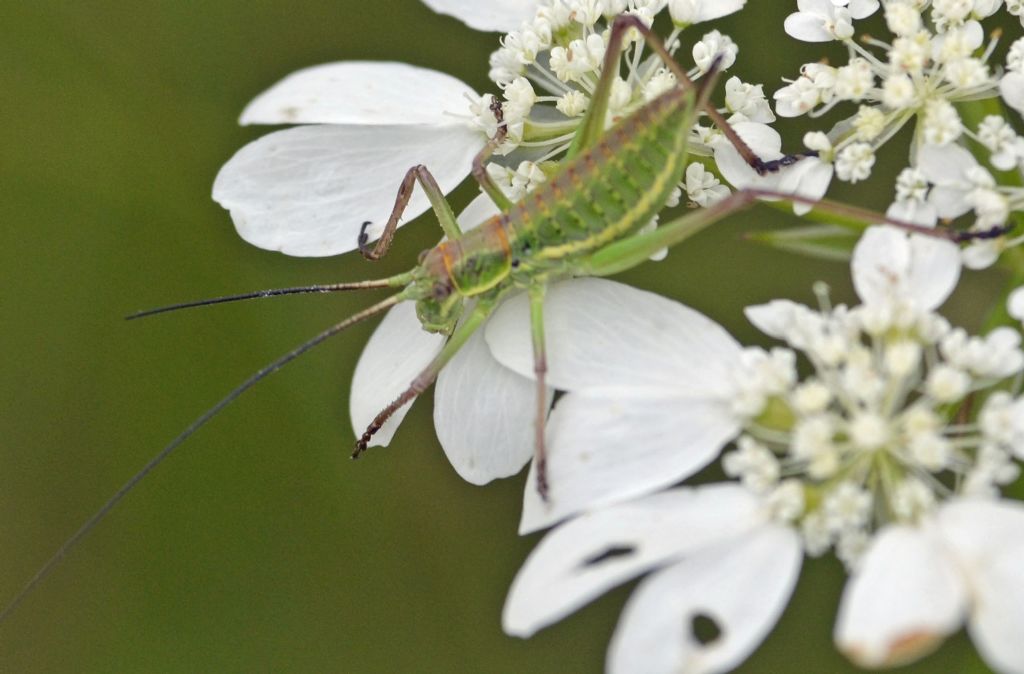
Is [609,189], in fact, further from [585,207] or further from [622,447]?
[622,447]

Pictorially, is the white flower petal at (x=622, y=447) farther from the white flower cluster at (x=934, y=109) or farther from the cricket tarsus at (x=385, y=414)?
the white flower cluster at (x=934, y=109)

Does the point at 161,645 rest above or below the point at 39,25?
below

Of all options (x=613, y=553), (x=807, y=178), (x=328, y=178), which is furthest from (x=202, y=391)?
(x=807, y=178)

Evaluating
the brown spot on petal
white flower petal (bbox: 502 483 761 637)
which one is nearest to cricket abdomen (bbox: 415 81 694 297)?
white flower petal (bbox: 502 483 761 637)

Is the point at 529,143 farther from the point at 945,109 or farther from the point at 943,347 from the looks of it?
the point at 943,347

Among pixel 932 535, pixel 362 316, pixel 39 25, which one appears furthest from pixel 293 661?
pixel 932 535

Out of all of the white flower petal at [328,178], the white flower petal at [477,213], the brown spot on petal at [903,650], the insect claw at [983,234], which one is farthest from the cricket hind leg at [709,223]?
the brown spot on petal at [903,650]

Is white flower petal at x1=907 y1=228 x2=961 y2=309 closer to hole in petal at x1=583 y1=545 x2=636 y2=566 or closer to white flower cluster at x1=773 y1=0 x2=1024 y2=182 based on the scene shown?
white flower cluster at x1=773 y1=0 x2=1024 y2=182
